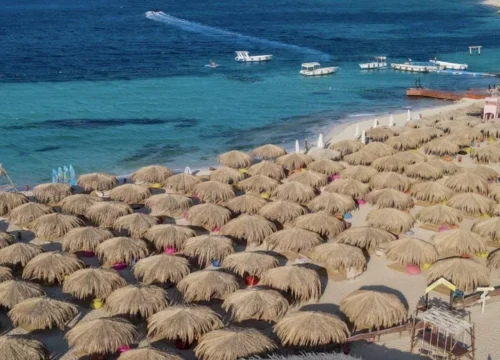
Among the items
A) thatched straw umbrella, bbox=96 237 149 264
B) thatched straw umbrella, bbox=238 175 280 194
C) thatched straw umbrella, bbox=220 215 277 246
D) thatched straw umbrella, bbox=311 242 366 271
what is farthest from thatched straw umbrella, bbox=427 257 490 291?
thatched straw umbrella, bbox=96 237 149 264

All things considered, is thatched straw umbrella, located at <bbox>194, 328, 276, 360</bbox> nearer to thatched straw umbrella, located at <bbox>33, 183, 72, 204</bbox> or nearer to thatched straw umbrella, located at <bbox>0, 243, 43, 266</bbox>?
thatched straw umbrella, located at <bbox>0, 243, 43, 266</bbox>

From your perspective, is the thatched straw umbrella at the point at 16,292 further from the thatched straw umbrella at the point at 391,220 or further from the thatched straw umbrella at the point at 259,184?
the thatched straw umbrella at the point at 391,220

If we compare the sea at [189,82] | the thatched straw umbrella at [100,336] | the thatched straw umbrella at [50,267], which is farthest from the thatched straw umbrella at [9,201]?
the thatched straw umbrella at [100,336]

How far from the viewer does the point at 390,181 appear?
24.8 meters

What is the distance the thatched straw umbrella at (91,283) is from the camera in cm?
1650

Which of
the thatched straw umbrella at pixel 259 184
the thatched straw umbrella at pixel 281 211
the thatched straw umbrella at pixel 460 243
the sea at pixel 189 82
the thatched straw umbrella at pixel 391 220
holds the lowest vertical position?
the thatched straw umbrella at pixel 460 243

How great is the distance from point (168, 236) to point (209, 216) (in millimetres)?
2334

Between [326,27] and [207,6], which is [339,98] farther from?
[207,6]

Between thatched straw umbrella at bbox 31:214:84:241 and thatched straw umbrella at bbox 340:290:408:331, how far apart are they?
10.5m

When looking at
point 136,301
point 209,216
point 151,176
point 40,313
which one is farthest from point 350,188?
point 40,313

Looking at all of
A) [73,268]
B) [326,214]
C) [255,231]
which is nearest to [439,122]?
[326,214]

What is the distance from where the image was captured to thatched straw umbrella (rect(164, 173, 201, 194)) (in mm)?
25219

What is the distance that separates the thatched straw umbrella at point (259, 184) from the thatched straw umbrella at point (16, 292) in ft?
34.8

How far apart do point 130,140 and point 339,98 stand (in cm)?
2053
